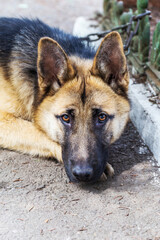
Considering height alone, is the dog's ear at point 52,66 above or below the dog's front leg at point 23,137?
above

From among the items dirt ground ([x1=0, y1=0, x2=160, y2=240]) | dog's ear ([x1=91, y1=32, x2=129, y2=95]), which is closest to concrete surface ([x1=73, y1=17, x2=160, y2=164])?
dirt ground ([x1=0, y1=0, x2=160, y2=240])

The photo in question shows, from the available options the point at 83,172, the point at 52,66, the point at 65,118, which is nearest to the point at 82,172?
the point at 83,172

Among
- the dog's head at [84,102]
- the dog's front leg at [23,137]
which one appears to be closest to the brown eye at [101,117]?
the dog's head at [84,102]

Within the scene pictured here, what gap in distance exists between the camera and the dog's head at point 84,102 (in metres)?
3.17

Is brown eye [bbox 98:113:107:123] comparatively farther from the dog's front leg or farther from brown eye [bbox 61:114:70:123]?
the dog's front leg

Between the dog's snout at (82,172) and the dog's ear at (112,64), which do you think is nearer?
the dog's snout at (82,172)

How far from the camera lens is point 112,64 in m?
3.47

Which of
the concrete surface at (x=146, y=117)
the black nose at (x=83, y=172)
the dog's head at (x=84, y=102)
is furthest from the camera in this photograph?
the concrete surface at (x=146, y=117)

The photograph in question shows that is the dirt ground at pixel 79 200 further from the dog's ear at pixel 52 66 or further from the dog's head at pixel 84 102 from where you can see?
the dog's ear at pixel 52 66

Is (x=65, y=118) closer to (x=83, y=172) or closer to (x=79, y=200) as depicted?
(x=83, y=172)

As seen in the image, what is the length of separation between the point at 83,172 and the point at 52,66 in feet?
3.96

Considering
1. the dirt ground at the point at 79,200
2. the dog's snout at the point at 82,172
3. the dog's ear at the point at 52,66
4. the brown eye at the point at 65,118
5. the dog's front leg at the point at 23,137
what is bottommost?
the dirt ground at the point at 79,200

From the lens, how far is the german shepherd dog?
10.6 ft

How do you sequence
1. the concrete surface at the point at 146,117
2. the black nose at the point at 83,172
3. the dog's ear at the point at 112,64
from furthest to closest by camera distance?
1. the concrete surface at the point at 146,117
2. the dog's ear at the point at 112,64
3. the black nose at the point at 83,172
